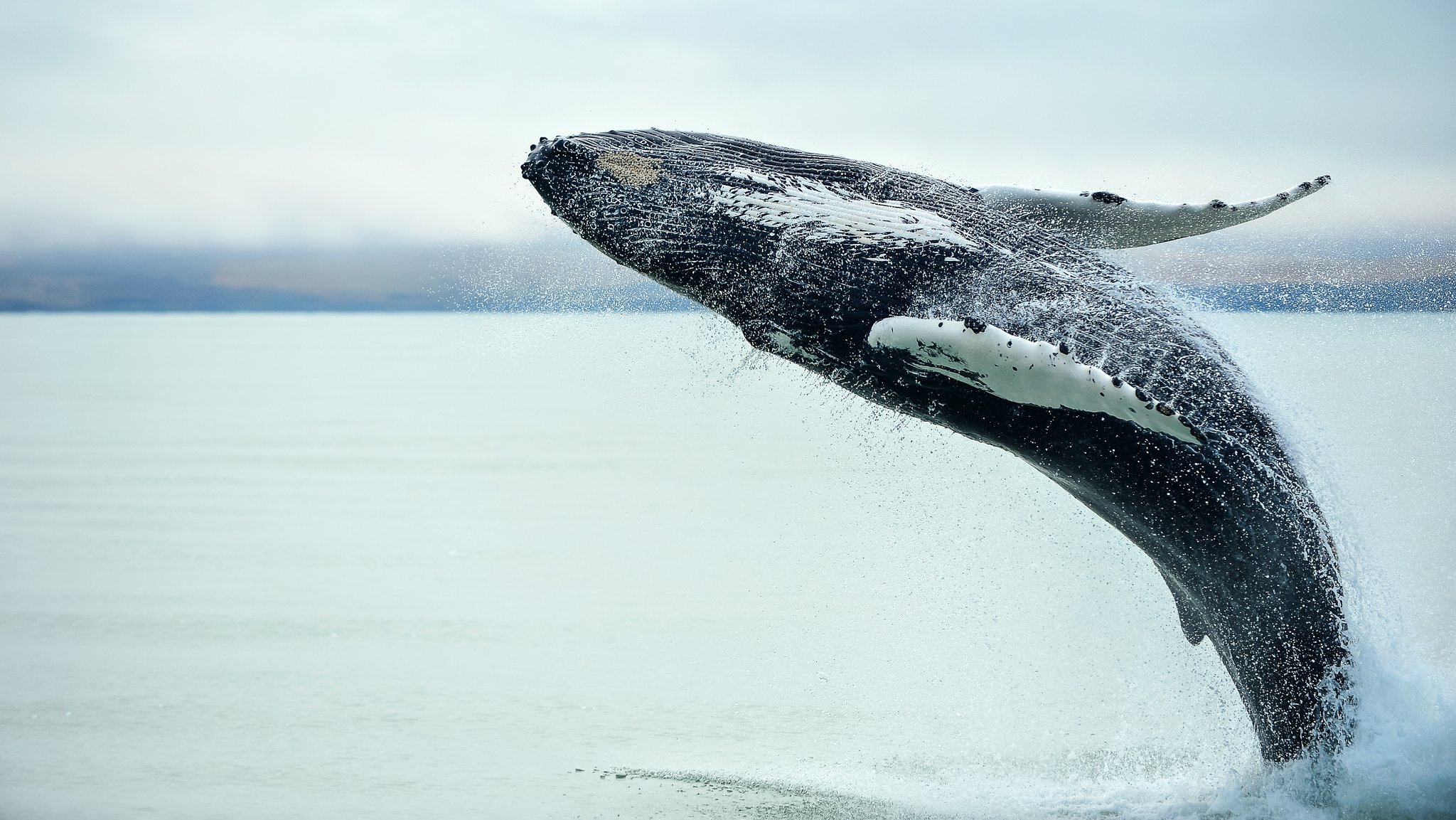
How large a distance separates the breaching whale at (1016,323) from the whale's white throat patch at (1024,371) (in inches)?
2.6

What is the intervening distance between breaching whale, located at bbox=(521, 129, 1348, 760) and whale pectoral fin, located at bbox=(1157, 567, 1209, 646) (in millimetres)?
30

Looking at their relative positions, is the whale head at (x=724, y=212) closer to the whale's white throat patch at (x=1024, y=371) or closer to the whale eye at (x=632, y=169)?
the whale eye at (x=632, y=169)

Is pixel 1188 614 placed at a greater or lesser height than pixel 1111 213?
lesser

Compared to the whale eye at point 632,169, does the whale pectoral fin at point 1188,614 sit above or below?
below

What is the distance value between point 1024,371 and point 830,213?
1038mm

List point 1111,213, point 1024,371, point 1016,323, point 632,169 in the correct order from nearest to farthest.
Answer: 1. point 1024,371
2. point 1016,323
3. point 632,169
4. point 1111,213

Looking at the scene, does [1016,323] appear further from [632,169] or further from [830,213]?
[632,169]

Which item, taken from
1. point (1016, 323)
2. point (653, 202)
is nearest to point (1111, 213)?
point (1016, 323)

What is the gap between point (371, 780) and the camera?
209 inches

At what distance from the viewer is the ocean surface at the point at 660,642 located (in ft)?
16.2

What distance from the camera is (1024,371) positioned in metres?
3.67

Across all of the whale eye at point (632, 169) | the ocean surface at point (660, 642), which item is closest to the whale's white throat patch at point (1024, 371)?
the ocean surface at point (660, 642)

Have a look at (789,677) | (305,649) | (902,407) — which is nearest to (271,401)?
(305,649)

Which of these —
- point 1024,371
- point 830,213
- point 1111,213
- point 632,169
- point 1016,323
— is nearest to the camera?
point 1024,371
